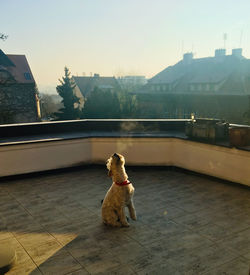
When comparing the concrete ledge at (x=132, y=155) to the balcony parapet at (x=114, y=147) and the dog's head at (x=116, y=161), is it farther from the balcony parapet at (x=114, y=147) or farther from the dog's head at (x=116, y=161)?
the dog's head at (x=116, y=161)

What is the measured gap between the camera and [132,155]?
432 inches

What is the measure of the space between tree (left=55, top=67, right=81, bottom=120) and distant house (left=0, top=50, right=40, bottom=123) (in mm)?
4955

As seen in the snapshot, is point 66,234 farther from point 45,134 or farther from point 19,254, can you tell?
point 45,134

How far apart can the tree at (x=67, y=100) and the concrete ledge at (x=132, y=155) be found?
1146 inches

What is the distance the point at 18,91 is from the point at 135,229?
41.3 metres

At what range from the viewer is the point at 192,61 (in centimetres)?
4912

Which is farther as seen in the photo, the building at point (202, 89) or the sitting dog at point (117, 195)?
the building at point (202, 89)

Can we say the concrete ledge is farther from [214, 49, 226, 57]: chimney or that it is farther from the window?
[214, 49, 226, 57]: chimney

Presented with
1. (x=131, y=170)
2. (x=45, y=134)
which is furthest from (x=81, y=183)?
(x=45, y=134)

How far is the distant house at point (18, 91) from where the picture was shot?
4219 centimetres

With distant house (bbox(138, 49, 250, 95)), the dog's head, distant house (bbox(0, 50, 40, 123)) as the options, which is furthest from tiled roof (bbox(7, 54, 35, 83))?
the dog's head

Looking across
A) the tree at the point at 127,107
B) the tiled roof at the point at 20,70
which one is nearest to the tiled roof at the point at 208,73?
the tree at the point at 127,107

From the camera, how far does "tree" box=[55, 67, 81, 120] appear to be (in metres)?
39.7

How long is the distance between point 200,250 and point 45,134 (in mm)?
7993
